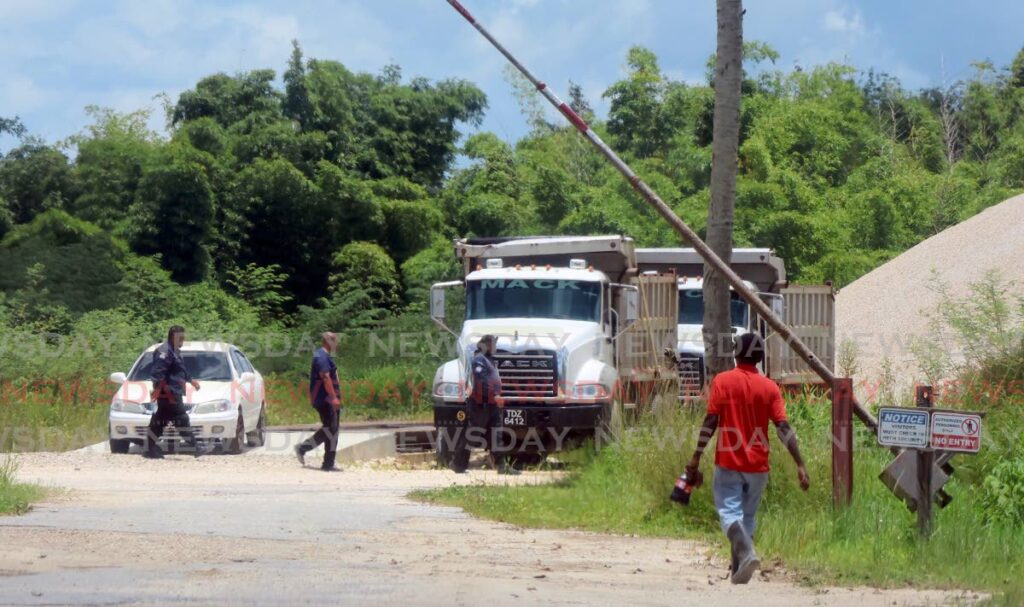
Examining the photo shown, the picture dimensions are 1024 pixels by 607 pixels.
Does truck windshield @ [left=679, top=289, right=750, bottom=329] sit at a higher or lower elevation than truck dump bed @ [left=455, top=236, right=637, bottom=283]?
lower

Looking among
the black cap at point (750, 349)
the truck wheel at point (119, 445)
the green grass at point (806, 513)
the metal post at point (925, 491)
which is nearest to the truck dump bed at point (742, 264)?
the green grass at point (806, 513)

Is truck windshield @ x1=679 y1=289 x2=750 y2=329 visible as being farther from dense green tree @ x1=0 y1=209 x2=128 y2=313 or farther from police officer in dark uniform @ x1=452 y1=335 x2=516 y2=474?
dense green tree @ x1=0 y1=209 x2=128 y2=313

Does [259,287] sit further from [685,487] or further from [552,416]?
[685,487]

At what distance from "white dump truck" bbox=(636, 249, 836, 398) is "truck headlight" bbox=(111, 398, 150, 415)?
830 cm

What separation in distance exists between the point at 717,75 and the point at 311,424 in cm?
1719

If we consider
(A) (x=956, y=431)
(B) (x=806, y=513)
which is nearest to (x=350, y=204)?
(B) (x=806, y=513)

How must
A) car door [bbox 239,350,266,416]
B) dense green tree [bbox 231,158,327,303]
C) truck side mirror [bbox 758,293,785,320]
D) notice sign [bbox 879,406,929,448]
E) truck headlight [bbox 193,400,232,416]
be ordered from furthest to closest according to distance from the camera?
dense green tree [bbox 231,158,327,303] → truck side mirror [bbox 758,293,785,320] → car door [bbox 239,350,266,416] → truck headlight [bbox 193,400,232,416] → notice sign [bbox 879,406,929,448]

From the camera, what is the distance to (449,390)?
1916 cm

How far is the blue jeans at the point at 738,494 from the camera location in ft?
31.3

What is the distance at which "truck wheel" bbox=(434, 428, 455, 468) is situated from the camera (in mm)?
19188

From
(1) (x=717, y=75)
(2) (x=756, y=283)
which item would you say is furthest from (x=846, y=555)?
(2) (x=756, y=283)

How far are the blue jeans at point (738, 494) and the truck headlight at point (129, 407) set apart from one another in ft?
40.0

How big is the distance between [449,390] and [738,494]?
9.85 m

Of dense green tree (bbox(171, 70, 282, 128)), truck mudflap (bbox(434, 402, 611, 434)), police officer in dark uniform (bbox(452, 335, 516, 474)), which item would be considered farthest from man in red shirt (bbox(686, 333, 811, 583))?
dense green tree (bbox(171, 70, 282, 128))
